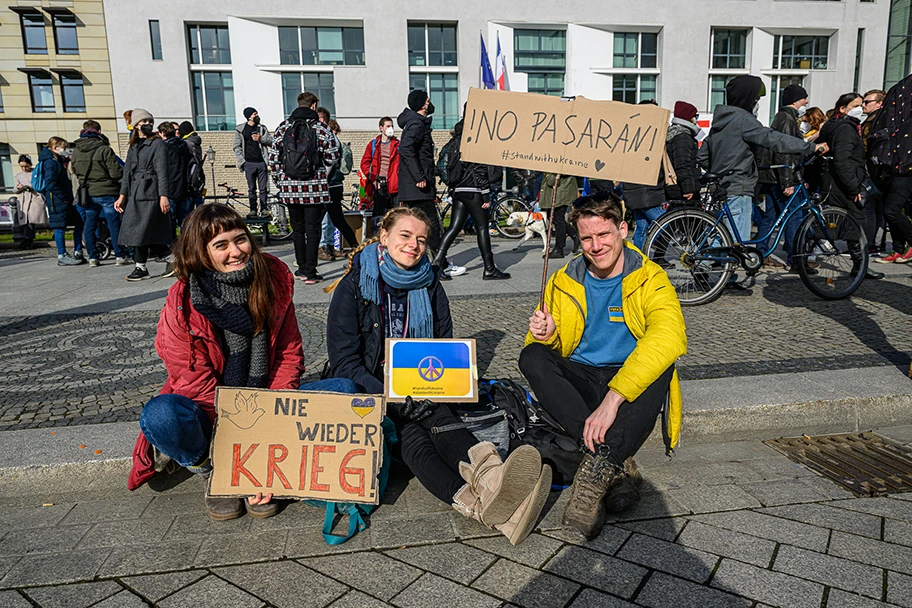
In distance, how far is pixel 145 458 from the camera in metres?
2.75

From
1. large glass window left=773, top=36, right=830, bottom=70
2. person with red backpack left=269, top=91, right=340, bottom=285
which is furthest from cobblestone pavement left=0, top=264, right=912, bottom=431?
large glass window left=773, top=36, right=830, bottom=70

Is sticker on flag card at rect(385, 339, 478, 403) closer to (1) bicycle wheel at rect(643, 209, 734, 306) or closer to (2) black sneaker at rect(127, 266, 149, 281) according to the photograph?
(1) bicycle wheel at rect(643, 209, 734, 306)

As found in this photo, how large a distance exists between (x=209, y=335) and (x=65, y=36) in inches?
1452

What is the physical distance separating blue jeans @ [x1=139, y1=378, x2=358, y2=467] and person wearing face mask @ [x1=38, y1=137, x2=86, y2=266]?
28.8ft

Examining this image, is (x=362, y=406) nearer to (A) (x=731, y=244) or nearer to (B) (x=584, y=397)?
(B) (x=584, y=397)

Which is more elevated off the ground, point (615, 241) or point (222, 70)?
point (222, 70)

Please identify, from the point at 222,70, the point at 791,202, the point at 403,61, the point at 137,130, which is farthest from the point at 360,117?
the point at 791,202

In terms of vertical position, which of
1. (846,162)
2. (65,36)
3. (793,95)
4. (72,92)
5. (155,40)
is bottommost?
(846,162)

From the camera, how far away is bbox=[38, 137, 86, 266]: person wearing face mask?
9867 millimetres

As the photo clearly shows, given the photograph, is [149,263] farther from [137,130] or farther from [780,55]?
[780,55]

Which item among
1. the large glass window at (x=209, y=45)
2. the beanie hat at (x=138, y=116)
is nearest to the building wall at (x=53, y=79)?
the large glass window at (x=209, y=45)

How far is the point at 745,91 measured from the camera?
6.25m

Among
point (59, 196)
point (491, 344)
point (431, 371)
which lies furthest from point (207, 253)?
point (59, 196)

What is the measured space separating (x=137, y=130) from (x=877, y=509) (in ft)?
26.4
